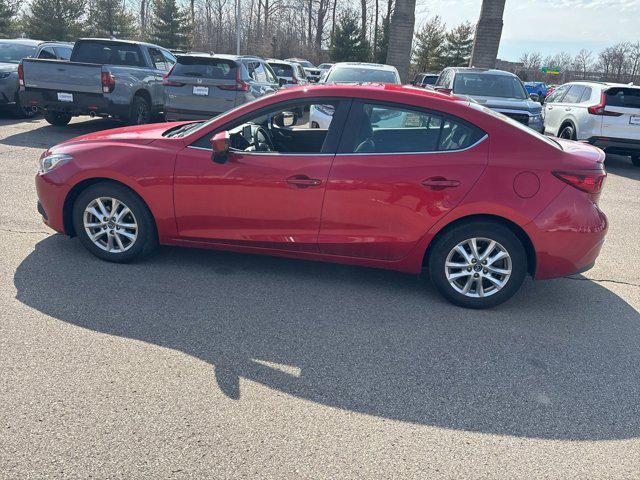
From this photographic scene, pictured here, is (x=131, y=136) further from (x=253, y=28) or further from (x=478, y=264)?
(x=253, y=28)

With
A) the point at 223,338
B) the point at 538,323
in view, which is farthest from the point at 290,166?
the point at 538,323

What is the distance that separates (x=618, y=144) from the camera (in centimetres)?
1133

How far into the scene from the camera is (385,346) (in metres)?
3.76

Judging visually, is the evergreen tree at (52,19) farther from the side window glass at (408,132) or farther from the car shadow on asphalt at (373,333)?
the side window glass at (408,132)

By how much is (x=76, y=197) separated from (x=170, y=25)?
41.4 meters

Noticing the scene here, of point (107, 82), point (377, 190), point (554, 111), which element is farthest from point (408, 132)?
point (554, 111)

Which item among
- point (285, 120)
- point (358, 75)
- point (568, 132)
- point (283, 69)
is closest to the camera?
point (285, 120)

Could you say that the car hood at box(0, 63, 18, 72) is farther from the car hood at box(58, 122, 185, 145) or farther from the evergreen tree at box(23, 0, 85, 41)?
the evergreen tree at box(23, 0, 85, 41)

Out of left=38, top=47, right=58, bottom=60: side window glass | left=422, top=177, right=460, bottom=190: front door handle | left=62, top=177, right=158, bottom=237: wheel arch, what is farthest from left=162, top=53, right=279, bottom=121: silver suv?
left=422, top=177, right=460, bottom=190: front door handle

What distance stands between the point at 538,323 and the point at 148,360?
2.92 meters

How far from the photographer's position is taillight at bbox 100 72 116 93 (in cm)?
1063

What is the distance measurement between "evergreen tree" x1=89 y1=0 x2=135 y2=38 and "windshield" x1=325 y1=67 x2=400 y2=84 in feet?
110

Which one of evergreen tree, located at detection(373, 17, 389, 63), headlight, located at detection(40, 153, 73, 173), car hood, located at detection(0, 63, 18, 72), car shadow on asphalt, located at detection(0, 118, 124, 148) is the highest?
evergreen tree, located at detection(373, 17, 389, 63)

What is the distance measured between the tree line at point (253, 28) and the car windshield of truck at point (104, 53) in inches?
922
